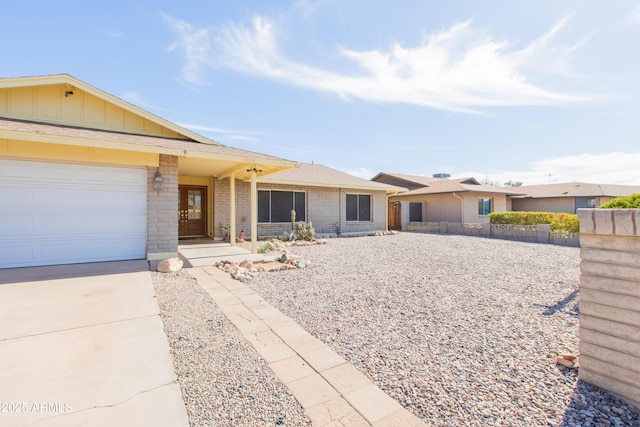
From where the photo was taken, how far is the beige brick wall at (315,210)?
1184 cm

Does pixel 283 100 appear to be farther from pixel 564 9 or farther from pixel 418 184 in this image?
pixel 418 184

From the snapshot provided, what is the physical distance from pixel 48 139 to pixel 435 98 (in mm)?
13137

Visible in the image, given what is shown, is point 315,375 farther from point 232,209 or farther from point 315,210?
point 315,210

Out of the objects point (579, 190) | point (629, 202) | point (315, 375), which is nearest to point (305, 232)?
point (629, 202)

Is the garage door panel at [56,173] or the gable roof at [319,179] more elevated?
the gable roof at [319,179]

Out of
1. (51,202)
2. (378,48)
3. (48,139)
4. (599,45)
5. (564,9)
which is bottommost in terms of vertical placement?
(51,202)

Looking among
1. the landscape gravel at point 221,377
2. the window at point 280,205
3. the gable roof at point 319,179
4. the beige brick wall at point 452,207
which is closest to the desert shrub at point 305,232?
the window at point 280,205

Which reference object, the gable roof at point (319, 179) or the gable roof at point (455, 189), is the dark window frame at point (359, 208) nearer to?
the gable roof at point (319, 179)

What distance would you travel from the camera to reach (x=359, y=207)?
15586 millimetres

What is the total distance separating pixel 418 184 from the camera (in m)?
22.9

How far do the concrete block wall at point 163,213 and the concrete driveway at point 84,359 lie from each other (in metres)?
2.41

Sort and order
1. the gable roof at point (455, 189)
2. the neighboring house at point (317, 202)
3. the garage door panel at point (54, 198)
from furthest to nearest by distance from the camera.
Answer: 1. the gable roof at point (455, 189)
2. the neighboring house at point (317, 202)
3. the garage door panel at point (54, 198)

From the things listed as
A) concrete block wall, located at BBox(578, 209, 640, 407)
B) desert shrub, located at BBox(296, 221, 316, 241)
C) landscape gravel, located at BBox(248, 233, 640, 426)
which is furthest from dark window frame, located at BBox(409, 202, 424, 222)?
concrete block wall, located at BBox(578, 209, 640, 407)

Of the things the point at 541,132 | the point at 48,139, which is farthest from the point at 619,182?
the point at 48,139
